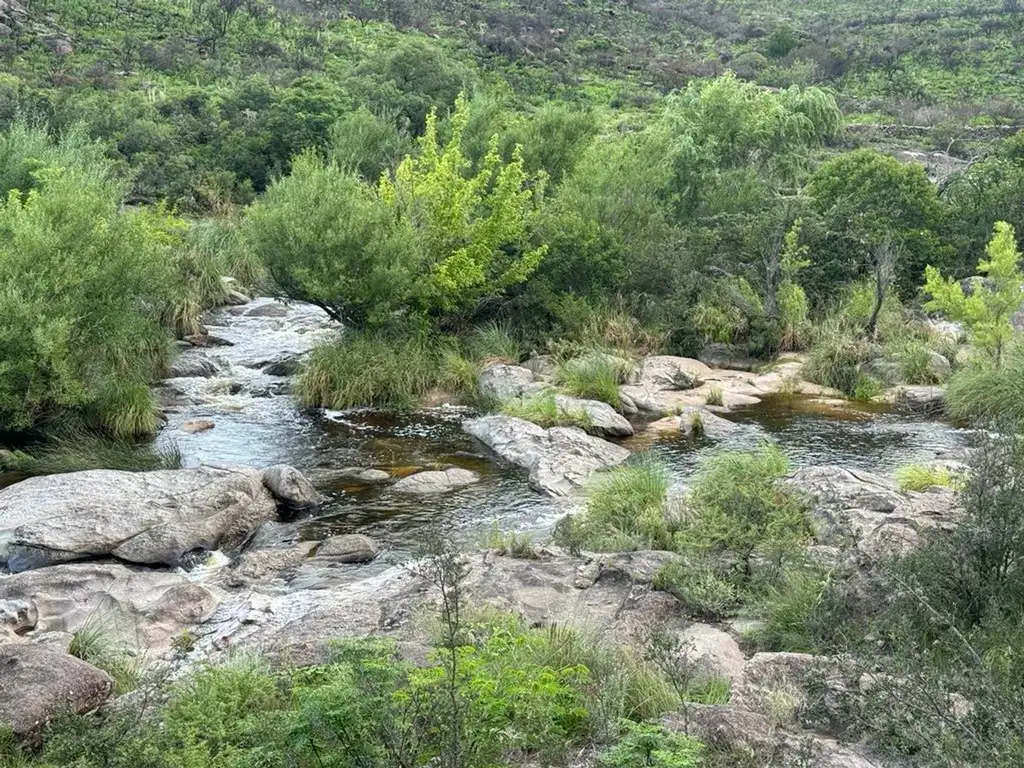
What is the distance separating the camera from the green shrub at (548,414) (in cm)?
1420

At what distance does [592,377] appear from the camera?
15750mm

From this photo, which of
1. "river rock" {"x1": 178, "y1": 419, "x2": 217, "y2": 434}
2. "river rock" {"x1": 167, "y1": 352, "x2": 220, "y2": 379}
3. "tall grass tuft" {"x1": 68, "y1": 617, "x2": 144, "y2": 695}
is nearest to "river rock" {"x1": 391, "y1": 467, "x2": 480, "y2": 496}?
"river rock" {"x1": 178, "y1": 419, "x2": 217, "y2": 434}

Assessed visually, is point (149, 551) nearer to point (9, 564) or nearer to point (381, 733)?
point (9, 564)

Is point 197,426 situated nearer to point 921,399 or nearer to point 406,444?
point 406,444

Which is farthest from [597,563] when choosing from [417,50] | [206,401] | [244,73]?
[244,73]

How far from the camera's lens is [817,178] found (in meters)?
22.1

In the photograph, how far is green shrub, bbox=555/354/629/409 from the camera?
50.9 ft

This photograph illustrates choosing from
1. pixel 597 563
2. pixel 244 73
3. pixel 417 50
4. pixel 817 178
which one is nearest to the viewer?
pixel 597 563

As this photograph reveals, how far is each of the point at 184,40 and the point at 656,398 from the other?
40.5 meters

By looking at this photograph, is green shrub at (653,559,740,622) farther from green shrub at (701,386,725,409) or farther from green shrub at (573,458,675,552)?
green shrub at (701,386,725,409)

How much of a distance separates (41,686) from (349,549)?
4275 millimetres

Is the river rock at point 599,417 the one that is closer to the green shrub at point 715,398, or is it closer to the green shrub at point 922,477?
the green shrub at point 715,398

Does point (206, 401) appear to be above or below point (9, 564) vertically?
below

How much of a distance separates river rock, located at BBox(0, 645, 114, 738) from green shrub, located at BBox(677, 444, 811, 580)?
4.93m
